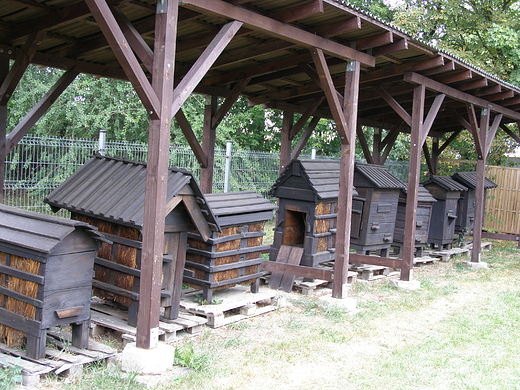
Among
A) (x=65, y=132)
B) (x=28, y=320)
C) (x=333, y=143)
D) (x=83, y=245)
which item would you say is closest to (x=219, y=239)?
(x=83, y=245)

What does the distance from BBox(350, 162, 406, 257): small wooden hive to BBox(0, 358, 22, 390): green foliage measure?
6.60 meters

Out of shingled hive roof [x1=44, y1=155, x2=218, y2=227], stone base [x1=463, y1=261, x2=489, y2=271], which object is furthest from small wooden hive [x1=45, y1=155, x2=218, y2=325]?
stone base [x1=463, y1=261, x2=489, y2=271]

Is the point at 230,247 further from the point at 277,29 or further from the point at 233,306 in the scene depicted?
the point at 277,29

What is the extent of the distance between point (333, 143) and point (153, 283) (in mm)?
17755

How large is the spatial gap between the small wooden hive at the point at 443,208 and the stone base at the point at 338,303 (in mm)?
5463

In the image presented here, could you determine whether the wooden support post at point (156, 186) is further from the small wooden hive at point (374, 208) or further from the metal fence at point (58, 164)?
the small wooden hive at point (374, 208)

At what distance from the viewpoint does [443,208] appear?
11938 millimetres

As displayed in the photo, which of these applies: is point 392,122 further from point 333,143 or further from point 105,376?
point 105,376

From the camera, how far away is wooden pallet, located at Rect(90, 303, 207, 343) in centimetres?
540

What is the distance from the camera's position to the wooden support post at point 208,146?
948 cm

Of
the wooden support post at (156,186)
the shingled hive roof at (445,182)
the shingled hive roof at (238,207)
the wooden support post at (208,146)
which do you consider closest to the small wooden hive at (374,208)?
the shingled hive roof at (445,182)

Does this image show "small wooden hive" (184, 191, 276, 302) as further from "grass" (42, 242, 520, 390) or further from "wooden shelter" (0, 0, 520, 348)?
"wooden shelter" (0, 0, 520, 348)

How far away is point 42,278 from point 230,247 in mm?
2766

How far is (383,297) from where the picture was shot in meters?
8.30
